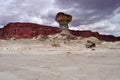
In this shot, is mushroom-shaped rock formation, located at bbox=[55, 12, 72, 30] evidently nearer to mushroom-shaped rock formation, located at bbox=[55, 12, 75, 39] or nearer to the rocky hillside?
mushroom-shaped rock formation, located at bbox=[55, 12, 75, 39]

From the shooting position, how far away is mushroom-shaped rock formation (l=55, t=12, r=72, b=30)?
103 feet

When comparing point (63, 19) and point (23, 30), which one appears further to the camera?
point (23, 30)

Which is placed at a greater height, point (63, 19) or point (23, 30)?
point (63, 19)

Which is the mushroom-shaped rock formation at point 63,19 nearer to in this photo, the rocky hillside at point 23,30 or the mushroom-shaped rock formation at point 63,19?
the mushroom-shaped rock formation at point 63,19

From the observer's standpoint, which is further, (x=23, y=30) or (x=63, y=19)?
(x=23, y=30)

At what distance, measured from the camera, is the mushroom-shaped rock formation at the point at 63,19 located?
103 ft

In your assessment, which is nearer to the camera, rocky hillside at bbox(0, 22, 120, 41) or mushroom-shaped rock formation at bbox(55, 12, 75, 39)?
mushroom-shaped rock formation at bbox(55, 12, 75, 39)

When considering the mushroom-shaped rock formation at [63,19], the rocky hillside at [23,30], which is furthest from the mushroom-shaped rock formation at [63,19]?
the rocky hillside at [23,30]

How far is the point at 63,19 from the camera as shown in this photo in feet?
104

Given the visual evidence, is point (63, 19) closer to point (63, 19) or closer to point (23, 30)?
point (63, 19)

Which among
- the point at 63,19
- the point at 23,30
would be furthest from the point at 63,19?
the point at 23,30

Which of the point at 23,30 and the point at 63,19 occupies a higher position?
the point at 63,19

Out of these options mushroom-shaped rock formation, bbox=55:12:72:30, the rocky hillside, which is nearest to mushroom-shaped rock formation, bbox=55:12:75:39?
mushroom-shaped rock formation, bbox=55:12:72:30

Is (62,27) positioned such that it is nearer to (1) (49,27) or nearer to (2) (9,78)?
(1) (49,27)
